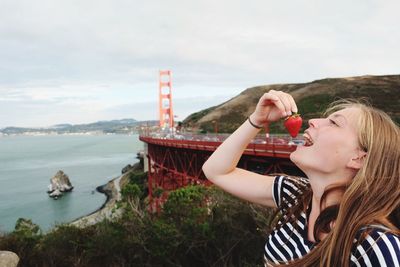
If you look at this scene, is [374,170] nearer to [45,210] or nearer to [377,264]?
[377,264]

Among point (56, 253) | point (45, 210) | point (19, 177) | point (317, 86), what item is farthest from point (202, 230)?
point (317, 86)

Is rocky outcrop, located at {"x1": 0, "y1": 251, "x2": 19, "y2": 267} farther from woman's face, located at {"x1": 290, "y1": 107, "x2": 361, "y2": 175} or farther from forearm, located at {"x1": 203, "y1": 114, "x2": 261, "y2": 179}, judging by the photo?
woman's face, located at {"x1": 290, "y1": 107, "x2": 361, "y2": 175}

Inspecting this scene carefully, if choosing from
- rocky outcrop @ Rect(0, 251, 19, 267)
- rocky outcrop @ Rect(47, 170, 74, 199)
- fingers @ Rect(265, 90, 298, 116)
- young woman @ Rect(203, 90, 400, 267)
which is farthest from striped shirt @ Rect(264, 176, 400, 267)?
rocky outcrop @ Rect(47, 170, 74, 199)

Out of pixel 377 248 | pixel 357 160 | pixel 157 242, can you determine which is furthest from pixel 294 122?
pixel 157 242

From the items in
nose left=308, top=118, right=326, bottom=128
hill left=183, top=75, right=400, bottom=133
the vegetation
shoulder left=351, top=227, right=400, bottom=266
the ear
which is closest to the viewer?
shoulder left=351, top=227, right=400, bottom=266

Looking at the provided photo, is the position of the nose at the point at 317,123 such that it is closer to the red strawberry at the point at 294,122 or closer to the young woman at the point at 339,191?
the young woman at the point at 339,191

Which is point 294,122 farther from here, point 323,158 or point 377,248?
point 377,248
